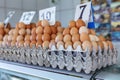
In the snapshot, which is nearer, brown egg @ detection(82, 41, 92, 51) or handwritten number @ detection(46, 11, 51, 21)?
brown egg @ detection(82, 41, 92, 51)

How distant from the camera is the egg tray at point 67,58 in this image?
0.75 m

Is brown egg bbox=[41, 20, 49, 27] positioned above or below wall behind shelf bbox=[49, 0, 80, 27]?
below

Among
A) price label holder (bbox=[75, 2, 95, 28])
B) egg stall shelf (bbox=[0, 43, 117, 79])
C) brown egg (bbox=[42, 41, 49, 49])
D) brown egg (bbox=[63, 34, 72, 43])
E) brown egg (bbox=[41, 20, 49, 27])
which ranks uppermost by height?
price label holder (bbox=[75, 2, 95, 28])

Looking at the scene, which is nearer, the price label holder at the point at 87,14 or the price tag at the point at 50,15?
the price label holder at the point at 87,14

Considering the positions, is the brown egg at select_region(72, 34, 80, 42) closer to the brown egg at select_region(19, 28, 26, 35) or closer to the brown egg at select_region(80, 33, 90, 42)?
the brown egg at select_region(80, 33, 90, 42)

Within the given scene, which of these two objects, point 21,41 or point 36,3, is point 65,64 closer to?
point 21,41

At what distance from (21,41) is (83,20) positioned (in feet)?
1.21

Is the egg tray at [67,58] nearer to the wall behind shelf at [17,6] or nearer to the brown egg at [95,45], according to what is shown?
the brown egg at [95,45]

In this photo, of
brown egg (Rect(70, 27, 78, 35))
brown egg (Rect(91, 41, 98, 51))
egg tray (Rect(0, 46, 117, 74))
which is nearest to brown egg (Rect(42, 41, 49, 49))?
egg tray (Rect(0, 46, 117, 74))

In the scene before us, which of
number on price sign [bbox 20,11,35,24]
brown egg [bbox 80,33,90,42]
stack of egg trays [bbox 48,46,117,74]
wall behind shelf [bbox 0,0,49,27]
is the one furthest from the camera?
wall behind shelf [bbox 0,0,49,27]

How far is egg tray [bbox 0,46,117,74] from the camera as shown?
749 mm

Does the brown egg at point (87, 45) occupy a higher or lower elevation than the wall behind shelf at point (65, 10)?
lower

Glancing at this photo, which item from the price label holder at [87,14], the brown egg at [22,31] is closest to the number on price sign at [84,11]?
the price label holder at [87,14]

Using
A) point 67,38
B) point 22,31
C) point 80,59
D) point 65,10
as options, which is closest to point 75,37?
point 67,38
